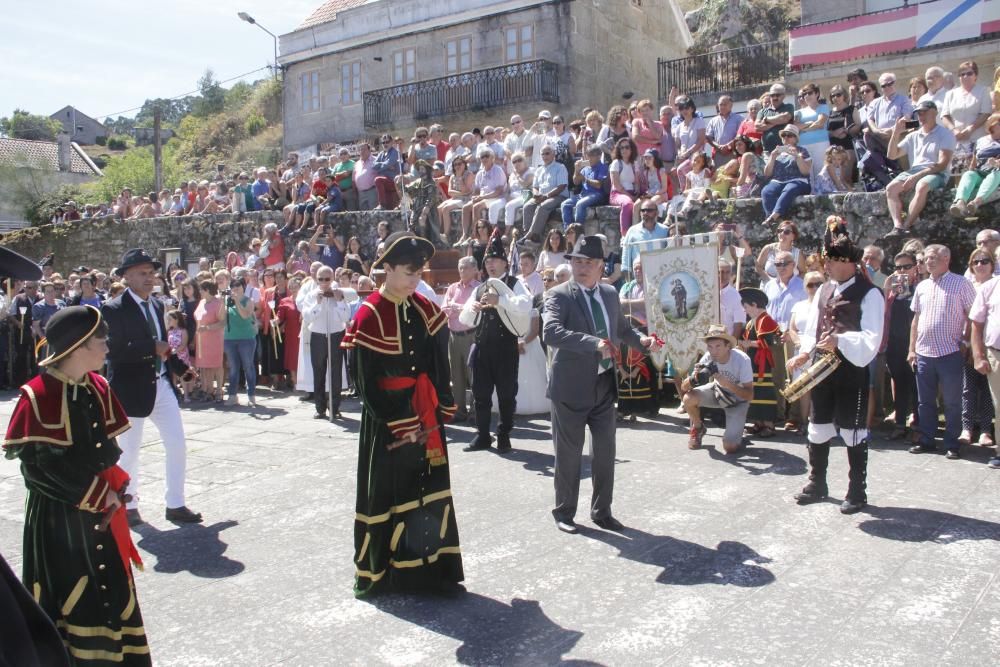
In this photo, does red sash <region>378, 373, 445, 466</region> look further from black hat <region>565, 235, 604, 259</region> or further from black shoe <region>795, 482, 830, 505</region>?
black shoe <region>795, 482, 830, 505</region>

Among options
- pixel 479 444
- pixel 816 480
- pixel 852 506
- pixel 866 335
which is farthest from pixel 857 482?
pixel 479 444

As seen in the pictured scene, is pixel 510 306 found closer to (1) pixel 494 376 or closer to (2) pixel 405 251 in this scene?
(1) pixel 494 376

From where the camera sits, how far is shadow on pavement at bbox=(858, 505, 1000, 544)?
5367mm

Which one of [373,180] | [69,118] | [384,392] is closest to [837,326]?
[384,392]

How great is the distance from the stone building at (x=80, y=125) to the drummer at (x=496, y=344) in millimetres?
103745

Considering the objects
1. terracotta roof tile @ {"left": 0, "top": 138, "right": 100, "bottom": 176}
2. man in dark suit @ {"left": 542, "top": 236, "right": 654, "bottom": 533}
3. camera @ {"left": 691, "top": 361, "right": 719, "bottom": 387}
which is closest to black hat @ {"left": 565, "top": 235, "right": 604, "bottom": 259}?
man in dark suit @ {"left": 542, "top": 236, "right": 654, "bottom": 533}

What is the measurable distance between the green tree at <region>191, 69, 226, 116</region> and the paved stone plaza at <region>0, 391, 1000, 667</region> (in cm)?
6250

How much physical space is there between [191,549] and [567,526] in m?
2.46

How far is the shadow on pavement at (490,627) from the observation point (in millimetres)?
3982

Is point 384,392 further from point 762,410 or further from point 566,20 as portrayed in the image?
point 566,20

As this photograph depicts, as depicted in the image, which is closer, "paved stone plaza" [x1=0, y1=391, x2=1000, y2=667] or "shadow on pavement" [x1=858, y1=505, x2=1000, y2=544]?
"paved stone plaza" [x1=0, y1=391, x2=1000, y2=667]

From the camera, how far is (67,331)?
373cm

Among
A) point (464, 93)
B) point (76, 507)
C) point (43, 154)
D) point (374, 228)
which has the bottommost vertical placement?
point (76, 507)

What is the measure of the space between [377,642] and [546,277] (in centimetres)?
607
